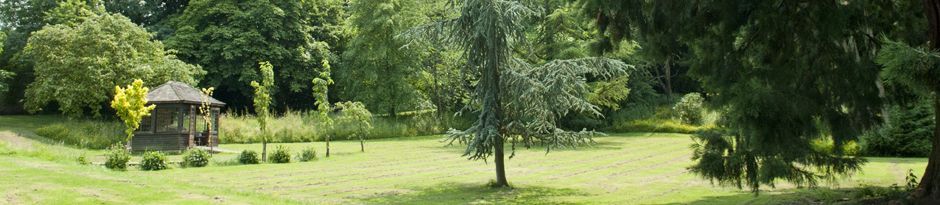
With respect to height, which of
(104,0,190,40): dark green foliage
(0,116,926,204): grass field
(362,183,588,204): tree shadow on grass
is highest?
(104,0,190,40): dark green foliage

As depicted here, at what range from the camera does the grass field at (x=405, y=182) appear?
8.35 m

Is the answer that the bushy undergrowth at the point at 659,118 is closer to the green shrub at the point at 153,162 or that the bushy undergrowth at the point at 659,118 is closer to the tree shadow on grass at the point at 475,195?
the tree shadow on grass at the point at 475,195

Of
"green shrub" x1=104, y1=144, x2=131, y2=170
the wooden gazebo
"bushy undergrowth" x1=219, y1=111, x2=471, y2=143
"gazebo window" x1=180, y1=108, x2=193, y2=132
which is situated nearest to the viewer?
"green shrub" x1=104, y1=144, x2=131, y2=170

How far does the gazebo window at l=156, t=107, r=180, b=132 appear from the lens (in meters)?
20.2

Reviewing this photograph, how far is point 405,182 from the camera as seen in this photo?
1126cm

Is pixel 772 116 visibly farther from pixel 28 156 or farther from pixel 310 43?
pixel 310 43

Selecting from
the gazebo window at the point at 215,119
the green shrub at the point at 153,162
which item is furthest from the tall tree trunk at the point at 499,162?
the gazebo window at the point at 215,119

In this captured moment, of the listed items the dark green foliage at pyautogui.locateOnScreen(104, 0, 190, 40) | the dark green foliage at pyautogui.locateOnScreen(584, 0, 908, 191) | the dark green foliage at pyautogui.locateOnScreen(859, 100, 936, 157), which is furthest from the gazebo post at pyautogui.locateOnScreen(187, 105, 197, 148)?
the dark green foliage at pyautogui.locateOnScreen(859, 100, 936, 157)

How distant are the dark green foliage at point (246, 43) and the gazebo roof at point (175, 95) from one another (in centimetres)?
1135

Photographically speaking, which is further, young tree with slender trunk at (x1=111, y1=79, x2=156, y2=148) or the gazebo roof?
Answer: the gazebo roof

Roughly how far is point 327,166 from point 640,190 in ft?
23.1

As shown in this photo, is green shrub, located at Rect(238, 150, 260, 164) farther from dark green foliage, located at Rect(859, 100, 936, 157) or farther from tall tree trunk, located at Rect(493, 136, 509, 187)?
dark green foliage, located at Rect(859, 100, 936, 157)

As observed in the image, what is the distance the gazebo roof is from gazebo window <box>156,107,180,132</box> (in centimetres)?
41

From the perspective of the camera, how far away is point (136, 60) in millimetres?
25766
